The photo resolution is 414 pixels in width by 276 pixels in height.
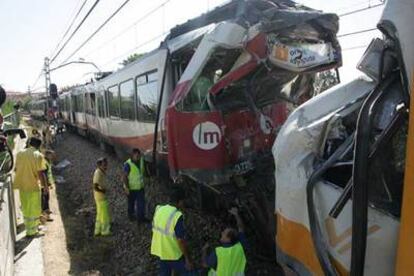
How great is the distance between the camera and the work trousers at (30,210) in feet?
28.1

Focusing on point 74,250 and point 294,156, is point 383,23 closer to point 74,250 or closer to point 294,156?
point 294,156

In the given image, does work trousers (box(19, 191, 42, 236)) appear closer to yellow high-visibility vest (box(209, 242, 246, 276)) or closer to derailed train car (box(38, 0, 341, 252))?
derailed train car (box(38, 0, 341, 252))

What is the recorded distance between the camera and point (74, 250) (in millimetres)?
8336

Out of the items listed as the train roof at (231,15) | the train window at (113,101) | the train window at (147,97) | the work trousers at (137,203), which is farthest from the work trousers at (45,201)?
the train window at (113,101)

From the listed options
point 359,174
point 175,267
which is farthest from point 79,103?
point 359,174

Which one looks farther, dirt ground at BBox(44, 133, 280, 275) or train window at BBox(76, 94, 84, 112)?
train window at BBox(76, 94, 84, 112)

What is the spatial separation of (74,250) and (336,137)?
632cm

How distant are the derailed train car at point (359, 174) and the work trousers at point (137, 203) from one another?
589 cm

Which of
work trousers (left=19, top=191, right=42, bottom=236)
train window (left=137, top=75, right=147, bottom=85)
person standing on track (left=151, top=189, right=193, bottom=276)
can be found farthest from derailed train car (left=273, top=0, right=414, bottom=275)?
train window (left=137, top=75, right=147, bottom=85)

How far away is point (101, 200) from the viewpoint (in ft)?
28.4

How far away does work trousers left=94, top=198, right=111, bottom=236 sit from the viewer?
8.67m

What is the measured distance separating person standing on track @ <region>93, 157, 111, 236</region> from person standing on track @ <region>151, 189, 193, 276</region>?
3.20 m

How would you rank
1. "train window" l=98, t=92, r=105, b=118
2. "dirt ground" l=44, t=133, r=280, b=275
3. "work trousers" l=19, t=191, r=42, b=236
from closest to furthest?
"dirt ground" l=44, t=133, r=280, b=275, "work trousers" l=19, t=191, r=42, b=236, "train window" l=98, t=92, r=105, b=118

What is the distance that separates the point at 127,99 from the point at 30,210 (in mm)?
4519
